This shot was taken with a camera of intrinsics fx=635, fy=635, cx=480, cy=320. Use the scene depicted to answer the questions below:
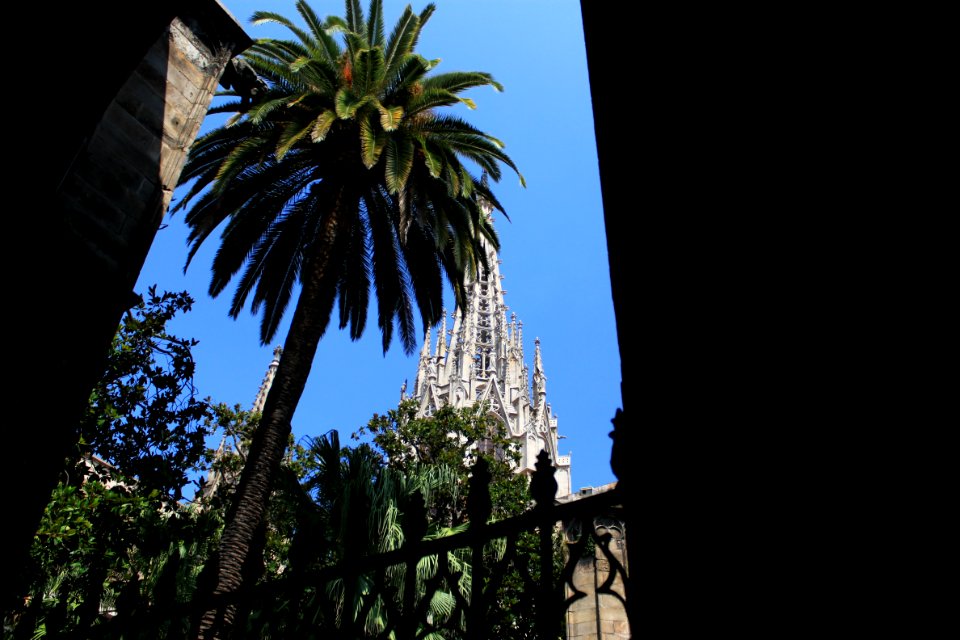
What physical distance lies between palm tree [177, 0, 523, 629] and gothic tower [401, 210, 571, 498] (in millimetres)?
29389

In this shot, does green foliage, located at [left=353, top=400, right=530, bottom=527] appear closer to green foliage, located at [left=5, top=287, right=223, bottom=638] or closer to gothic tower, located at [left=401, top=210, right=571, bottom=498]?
green foliage, located at [left=5, top=287, right=223, bottom=638]

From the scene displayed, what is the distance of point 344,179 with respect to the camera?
1089cm

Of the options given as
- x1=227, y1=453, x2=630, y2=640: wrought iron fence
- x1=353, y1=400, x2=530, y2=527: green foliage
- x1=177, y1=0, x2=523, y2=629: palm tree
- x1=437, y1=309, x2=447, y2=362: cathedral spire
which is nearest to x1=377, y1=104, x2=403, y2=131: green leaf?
x1=177, y1=0, x2=523, y2=629: palm tree

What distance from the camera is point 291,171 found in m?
11.5

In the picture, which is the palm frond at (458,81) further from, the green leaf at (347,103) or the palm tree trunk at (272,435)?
the palm tree trunk at (272,435)

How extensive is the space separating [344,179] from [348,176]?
9 cm

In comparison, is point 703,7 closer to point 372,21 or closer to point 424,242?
→ point 424,242

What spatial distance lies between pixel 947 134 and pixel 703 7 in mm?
872

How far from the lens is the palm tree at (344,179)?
403 inches

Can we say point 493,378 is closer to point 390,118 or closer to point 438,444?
point 438,444

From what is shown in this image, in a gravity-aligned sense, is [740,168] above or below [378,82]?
below

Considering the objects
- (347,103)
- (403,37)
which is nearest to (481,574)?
(347,103)

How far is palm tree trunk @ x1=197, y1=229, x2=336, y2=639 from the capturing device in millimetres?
7574

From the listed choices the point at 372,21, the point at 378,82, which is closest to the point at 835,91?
the point at 378,82
